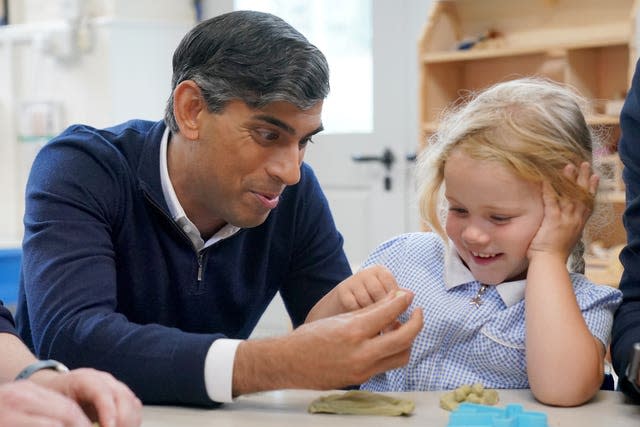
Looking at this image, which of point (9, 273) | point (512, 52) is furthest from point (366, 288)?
point (9, 273)

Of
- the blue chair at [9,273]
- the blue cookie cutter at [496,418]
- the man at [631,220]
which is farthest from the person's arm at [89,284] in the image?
the blue chair at [9,273]

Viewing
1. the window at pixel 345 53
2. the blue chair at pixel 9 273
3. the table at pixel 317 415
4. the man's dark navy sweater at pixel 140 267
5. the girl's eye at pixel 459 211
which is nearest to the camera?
the table at pixel 317 415

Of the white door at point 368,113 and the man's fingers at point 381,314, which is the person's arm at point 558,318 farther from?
the white door at point 368,113

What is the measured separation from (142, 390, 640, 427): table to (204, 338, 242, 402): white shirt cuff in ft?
0.08

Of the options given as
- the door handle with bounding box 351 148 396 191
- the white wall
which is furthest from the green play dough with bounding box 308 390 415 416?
the white wall

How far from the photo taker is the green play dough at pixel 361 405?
1176mm

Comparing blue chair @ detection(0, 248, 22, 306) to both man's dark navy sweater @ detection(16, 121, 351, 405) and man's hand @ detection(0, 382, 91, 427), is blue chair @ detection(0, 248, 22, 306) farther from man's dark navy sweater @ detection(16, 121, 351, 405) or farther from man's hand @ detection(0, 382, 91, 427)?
man's hand @ detection(0, 382, 91, 427)

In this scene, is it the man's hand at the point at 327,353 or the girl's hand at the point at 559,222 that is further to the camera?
the girl's hand at the point at 559,222

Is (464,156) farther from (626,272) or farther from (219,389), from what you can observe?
(219,389)

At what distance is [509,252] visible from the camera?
145 cm

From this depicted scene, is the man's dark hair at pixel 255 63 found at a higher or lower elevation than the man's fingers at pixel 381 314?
higher

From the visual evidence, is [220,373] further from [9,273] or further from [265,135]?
[9,273]

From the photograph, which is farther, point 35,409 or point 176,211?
point 176,211

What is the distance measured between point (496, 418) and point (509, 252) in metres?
0.47
